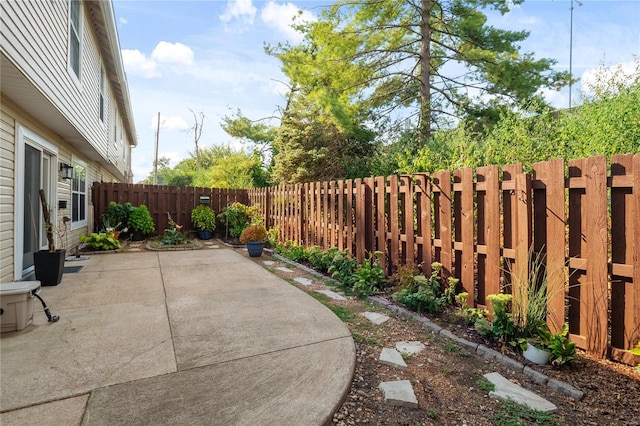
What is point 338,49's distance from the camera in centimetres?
782

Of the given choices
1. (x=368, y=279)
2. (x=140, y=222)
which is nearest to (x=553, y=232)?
(x=368, y=279)

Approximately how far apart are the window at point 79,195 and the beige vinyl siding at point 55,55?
74 centimetres

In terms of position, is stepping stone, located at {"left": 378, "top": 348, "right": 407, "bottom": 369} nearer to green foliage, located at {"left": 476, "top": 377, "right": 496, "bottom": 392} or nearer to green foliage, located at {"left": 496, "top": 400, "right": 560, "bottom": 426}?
green foliage, located at {"left": 476, "top": 377, "right": 496, "bottom": 392}

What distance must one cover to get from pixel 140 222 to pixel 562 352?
900 cm

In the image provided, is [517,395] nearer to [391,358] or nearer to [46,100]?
[391,358]

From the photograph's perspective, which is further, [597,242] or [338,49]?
[338,49]

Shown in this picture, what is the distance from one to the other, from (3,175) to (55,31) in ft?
6.81

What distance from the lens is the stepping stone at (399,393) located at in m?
1.75

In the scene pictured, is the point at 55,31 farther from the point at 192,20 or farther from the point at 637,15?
the point at 637,15

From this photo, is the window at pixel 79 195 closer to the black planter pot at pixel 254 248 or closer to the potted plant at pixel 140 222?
the potted plant at pixel 140 222

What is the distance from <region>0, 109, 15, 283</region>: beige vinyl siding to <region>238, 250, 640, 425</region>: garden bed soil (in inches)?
157

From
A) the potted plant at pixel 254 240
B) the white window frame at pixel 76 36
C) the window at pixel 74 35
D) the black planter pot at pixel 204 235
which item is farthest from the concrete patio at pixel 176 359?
the black planter pot at pixel 204 235

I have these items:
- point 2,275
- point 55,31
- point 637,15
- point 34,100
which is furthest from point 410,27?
point 2,275

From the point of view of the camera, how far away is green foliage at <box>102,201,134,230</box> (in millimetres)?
8203
